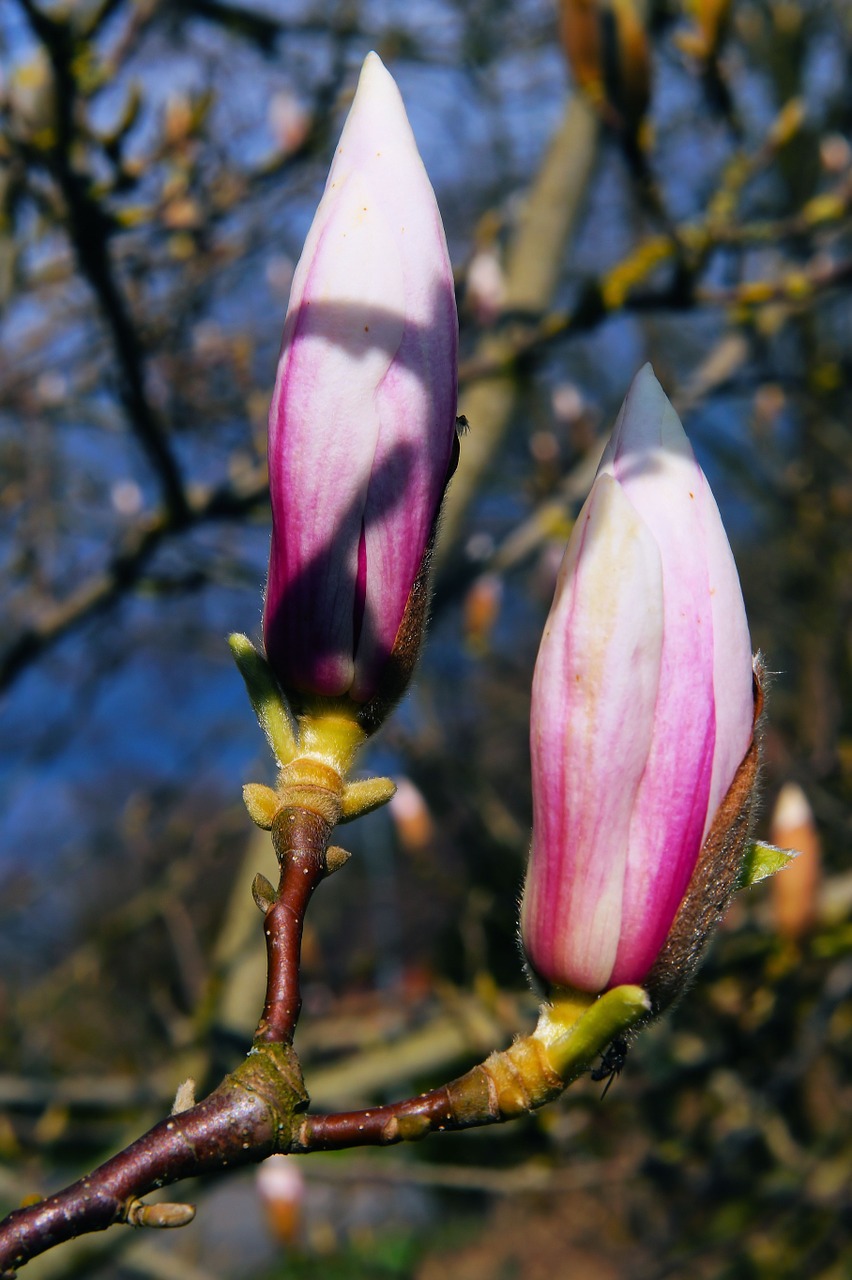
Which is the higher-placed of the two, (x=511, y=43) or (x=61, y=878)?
(x=511, y=43)

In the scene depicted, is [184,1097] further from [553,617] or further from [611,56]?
[611,56]

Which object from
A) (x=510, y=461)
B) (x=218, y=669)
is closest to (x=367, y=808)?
(x=218, y=669)

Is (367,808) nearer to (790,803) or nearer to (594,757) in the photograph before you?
(594,757)

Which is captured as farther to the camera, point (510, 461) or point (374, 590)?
point (510, 461)

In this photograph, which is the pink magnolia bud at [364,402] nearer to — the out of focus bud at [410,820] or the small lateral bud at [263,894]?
the small lateral bud at [263,894]

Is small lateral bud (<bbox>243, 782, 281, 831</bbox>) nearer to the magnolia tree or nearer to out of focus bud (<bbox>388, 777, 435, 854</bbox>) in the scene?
the magnolia tree

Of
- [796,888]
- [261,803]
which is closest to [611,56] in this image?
[796,888]

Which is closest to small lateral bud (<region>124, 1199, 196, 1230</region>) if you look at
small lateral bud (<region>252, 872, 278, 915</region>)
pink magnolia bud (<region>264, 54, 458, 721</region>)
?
small lateral bud (<region>252, 872, 278, 915</region>)
